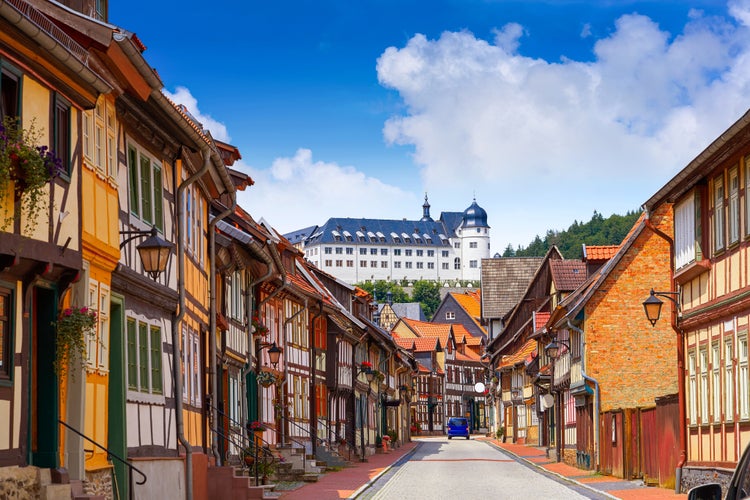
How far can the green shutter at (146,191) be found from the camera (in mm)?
18953

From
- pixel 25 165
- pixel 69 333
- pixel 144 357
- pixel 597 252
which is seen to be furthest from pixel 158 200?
pixel 597 252

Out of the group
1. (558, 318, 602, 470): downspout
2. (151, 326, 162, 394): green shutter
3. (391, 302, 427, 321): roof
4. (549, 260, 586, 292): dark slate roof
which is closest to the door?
(151, 326, 162, 394): green shutter

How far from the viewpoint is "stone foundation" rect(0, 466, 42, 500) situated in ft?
40.1

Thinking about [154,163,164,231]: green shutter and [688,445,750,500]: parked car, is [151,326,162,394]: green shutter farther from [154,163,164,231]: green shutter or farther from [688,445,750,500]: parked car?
[688,445,750,500]: parked car

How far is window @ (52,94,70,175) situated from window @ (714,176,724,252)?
1322 cm

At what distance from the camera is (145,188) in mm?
19125

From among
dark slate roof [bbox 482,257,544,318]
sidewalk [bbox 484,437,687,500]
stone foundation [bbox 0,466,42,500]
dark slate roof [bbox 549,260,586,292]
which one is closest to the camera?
stone foundation [bbox 0,466,42,500]

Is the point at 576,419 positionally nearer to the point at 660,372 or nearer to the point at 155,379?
the point at 660,372

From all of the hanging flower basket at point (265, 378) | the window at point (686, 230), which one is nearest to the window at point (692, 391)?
the window at point (686, 230)

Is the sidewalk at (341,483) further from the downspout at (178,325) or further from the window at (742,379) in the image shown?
the window at (742,379)

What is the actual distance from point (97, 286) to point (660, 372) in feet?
88.2

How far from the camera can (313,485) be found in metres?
32.0

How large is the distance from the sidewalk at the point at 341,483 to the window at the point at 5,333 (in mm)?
14354

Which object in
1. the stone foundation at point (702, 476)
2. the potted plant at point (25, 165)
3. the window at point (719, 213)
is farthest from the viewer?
the window at point (719, 213)
